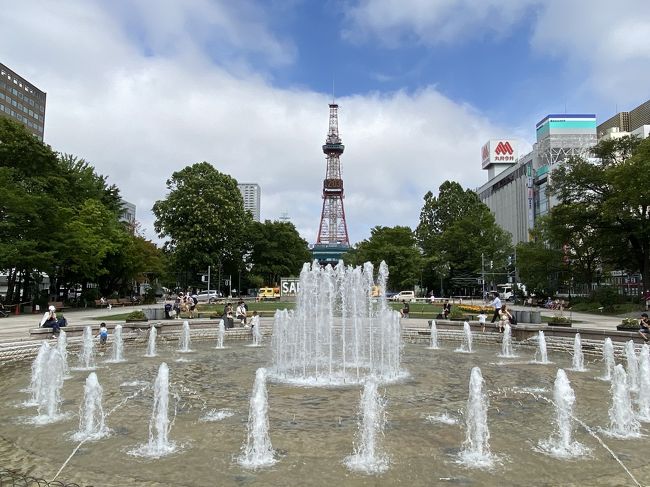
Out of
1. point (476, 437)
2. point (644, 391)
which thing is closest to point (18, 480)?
point (476, 437)

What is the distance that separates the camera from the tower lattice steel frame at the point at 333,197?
11319 centimetres

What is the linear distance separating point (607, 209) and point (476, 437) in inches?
1173

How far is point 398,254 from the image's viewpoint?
198 ft

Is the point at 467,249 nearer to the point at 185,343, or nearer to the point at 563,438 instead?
the point at 185,343

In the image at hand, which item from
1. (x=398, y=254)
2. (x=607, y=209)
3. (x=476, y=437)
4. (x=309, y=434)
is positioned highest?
(x=607, y=209)

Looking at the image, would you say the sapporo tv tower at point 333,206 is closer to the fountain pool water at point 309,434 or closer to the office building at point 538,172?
the office building at point 538,172

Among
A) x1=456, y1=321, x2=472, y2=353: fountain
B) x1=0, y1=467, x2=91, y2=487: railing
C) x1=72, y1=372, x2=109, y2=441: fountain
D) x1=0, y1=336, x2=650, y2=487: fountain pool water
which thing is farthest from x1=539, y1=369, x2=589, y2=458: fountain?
x1=456, y1=321, x2=472, y2=353: fountain

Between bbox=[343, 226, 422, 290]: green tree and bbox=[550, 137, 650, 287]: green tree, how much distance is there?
21.5 meters

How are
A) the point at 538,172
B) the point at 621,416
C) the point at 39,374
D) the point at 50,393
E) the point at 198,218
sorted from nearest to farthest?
the point at 621,416, the point at 50,393, the point at 39,374, the point at 198,218, the point at 538,172

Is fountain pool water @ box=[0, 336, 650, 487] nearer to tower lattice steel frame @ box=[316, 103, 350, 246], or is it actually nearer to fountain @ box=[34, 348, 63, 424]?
fountain @ box=[34, 348, 63, 424]

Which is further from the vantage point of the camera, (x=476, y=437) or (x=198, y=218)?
(x=198, y=218)

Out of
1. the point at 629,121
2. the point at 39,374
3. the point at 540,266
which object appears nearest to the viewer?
the point at 39,374

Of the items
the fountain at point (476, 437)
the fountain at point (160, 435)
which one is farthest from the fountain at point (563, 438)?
the fountain at point (160, 435)

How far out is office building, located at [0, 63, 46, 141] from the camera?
8369 cm
